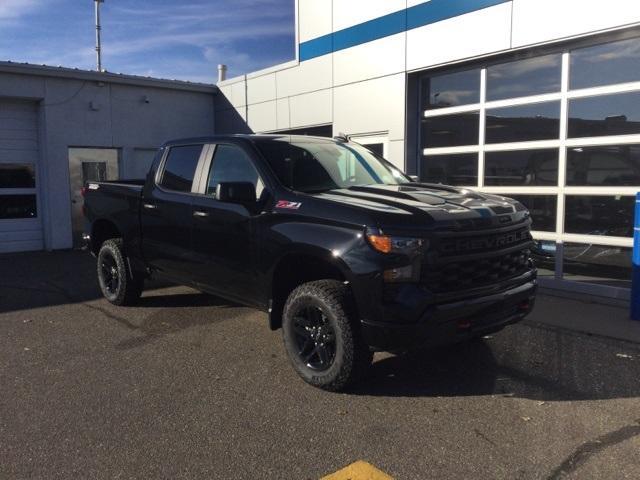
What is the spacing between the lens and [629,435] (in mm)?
3518

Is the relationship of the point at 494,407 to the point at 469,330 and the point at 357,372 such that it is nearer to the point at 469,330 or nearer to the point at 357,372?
the point at 469,330

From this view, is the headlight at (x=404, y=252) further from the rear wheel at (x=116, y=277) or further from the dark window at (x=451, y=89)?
the dark window at (x=451, y=89)

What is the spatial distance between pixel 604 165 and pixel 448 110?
2627mm

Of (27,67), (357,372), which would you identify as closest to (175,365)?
(357,372)

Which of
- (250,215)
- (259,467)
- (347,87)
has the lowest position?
(259,467)

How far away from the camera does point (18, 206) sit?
12.1 m

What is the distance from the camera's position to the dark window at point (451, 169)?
841cm

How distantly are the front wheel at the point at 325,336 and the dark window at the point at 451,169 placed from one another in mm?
4994

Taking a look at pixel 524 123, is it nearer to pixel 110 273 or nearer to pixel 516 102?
pixel 516 102

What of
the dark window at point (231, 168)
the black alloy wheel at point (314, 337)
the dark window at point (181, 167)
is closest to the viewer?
the black alloy wheel at point (314, 337)

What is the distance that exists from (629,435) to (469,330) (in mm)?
1150

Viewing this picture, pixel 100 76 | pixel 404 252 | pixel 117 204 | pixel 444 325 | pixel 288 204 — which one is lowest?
pixel 444 325

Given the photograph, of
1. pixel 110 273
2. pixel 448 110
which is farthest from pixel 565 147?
pixel 110 273

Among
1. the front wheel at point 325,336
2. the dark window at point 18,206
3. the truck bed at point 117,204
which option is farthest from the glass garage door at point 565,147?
the dark window at point 18,206
